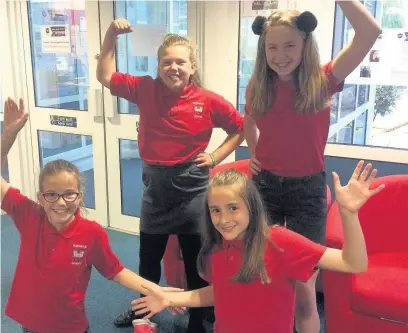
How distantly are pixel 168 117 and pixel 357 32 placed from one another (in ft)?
2.85

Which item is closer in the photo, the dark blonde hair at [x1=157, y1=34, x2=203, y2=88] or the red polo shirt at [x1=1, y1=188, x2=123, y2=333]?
the red polo shirt at [x1=1, y1=188, x2=123, y2=333]

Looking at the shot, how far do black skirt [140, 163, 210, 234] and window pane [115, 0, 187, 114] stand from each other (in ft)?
4.47

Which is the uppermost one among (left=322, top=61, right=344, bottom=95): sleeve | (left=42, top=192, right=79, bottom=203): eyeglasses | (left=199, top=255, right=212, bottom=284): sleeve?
(left=322, top=61, right=344, bottom=95): sleeve

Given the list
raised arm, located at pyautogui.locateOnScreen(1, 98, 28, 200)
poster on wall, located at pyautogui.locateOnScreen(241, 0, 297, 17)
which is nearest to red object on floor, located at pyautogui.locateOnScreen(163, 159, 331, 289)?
poster on wall, located at pyautogui.locateOnScreen(241, 0, 297, 17)

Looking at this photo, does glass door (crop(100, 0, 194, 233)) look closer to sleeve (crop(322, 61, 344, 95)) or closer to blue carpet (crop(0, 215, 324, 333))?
blue carpet (crop(0, 215, 324, 333))

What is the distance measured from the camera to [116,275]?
168cm

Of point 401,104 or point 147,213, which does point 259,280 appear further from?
point 401,104

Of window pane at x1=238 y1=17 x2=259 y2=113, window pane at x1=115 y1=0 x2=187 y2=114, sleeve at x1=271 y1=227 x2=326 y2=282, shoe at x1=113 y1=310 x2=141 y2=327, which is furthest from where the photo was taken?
window pane at x1=115 y1=0 x2=187 y2=114

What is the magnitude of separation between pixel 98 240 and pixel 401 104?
6.36 ft

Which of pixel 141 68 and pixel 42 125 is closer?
pixel 141 68

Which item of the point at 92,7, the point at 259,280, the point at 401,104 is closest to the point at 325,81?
the point at 259,280

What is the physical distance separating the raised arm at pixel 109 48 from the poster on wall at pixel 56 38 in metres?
1.66

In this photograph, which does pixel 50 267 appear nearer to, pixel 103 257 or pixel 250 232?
pixel 103 257

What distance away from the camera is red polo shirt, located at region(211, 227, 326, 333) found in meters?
1.49
